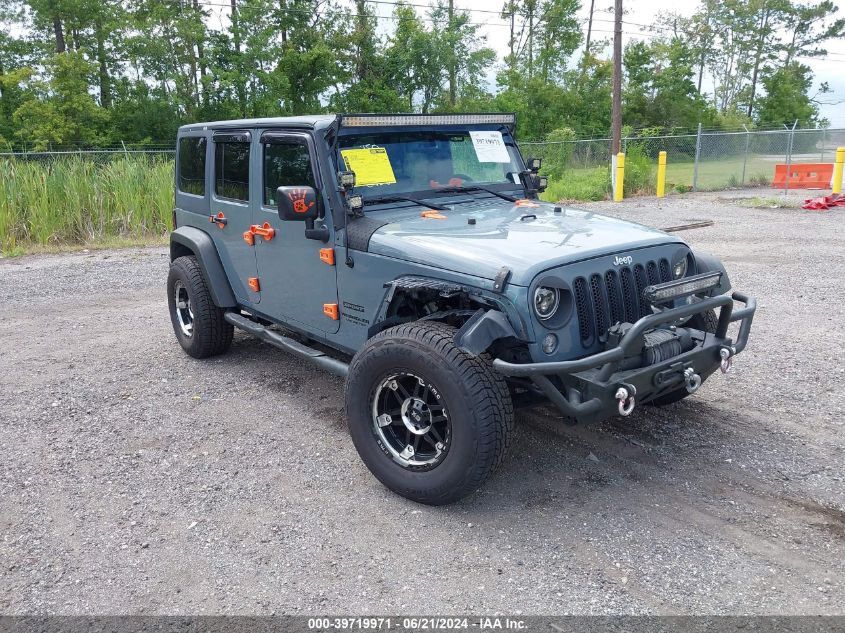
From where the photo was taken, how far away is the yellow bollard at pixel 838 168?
18.6 metres

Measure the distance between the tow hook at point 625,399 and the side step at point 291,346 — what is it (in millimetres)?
1615

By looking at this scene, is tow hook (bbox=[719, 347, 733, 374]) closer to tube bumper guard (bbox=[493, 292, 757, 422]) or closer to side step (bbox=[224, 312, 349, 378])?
tube bumper guard (bbox=[493, 292, 757, 422])

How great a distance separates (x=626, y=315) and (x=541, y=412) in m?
1.32

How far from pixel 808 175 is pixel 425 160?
66.2 feet

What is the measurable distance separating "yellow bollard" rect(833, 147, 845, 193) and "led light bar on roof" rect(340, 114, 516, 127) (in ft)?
55.8

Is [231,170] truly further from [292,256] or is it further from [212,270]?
[292,256]

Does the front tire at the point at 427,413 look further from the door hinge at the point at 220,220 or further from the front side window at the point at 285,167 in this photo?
the door hinge at the point at 220,220

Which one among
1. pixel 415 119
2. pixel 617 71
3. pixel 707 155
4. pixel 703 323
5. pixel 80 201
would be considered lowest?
pixel 703 323

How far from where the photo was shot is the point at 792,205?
54.1 ft

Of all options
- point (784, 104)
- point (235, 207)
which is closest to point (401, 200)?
point (235, 207)

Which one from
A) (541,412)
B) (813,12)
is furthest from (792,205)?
(813,12)

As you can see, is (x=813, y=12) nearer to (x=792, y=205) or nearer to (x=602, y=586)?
(x=792, y=205)

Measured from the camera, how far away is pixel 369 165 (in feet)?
14.8

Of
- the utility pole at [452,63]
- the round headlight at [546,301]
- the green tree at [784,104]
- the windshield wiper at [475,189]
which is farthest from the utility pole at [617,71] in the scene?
the green tree at [784,104]
